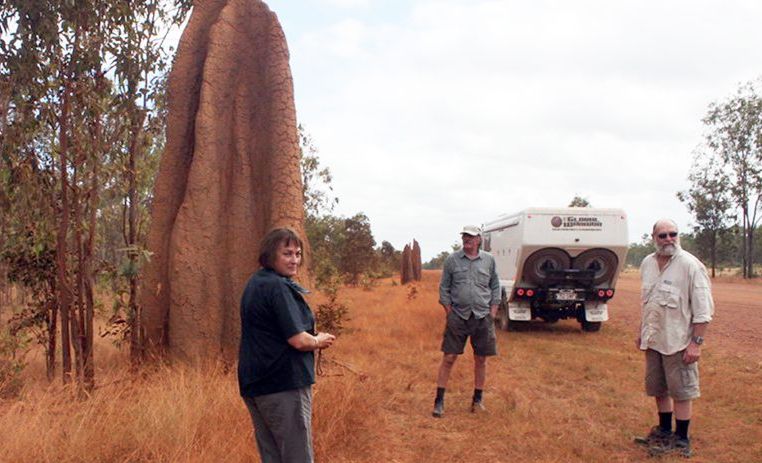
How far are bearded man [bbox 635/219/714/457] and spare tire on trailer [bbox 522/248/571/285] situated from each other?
7.09 meters

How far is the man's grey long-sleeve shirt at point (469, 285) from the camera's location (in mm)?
6559

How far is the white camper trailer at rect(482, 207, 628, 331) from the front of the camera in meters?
12.6

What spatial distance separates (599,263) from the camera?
13.1m

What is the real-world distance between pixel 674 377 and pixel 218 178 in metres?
4.60

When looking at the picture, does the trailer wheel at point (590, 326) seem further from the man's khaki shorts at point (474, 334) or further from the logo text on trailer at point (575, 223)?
the man's khaki shorts at point (474, 334)

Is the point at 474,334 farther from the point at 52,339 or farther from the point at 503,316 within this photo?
the point at 503,316

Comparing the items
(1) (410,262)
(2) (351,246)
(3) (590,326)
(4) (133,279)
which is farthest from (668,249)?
(1) (410,262)

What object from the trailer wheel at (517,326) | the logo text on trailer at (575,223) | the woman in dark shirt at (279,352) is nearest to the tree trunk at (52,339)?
the woman in dark shirt at (279,352)

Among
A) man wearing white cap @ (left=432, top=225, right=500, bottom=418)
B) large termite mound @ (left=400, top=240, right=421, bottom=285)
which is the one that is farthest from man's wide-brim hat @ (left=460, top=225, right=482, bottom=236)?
large termite mound @ (left=400, top=240, right=421, bottom=285)

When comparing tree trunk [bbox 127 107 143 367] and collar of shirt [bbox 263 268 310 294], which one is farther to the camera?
tree trunk [bbox 127 107 143 367]

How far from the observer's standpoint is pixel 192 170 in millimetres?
6570

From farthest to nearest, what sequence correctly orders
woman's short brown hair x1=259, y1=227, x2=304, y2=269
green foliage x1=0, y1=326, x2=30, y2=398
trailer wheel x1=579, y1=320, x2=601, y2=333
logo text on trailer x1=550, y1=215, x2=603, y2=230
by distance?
trailer wheel x1=579, y1=320, x2=601, y2=333 < logo text on trailer x1=550, y1=215, x2=603, y2=230 < green foliage x1=0, y1=326, x2=30, y2=398 < woman's short brown hair x1=259, y1=227, x2=304, y2=269

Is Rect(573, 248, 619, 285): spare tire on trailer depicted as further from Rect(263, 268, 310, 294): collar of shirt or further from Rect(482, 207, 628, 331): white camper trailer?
Rect(263, 268, 310, 294): collar of shirt

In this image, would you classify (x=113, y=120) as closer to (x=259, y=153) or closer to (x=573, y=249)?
(x=259, y=153)
